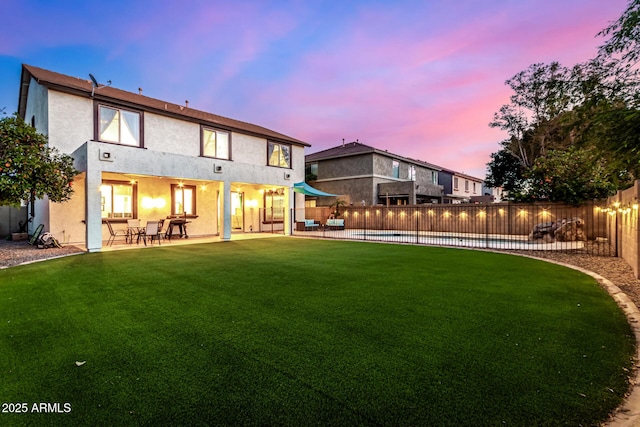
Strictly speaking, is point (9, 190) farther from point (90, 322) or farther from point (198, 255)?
point (90, 322)

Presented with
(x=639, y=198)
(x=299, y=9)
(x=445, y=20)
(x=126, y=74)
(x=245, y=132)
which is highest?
(x=126, y=74)

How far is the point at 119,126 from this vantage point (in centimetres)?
1290

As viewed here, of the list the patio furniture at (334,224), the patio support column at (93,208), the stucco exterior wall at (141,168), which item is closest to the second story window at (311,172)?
the patio furniture at (334,224)

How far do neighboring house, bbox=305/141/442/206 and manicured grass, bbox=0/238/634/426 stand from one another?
20.0 m

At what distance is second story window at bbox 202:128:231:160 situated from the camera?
15.9 meters

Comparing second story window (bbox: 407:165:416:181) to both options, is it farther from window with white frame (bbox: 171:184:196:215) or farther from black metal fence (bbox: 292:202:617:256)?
window with white frame (bbox: 171:184:196:215)

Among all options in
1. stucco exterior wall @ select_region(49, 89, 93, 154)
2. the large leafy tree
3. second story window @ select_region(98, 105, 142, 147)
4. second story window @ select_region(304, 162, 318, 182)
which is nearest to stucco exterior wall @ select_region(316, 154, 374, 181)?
second story window @ select_region(304, 162, 318, 182)

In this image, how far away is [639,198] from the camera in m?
6.21

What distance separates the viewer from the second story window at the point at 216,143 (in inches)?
626

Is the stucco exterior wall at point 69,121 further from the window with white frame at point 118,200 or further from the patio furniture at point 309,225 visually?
the patio furniture at point 309,225

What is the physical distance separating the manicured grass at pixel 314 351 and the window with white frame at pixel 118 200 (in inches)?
321

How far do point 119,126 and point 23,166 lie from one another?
4.62 metres

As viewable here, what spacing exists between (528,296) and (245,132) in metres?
15.5

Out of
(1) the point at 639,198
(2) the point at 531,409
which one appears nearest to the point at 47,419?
(2) the point at 531,409
